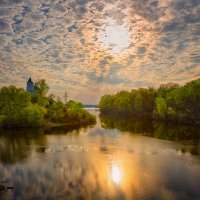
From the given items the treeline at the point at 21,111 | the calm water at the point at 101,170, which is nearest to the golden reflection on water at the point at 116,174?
the calm water at the point at 101,170

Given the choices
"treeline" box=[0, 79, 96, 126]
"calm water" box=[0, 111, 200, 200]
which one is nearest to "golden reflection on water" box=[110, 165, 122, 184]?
"calm water" box=[0, 111, 200, 200]

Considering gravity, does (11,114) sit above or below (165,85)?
below

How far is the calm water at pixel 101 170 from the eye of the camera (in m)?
34.0

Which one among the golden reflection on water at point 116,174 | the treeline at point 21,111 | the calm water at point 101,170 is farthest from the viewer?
the treeline at point 21,111

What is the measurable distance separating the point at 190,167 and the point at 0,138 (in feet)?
186

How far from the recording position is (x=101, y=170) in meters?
44.5

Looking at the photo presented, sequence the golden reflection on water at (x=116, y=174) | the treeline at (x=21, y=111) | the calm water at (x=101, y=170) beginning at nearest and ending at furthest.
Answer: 1. the calm water at (x=101, y=170)
2. the golden reflection on water at (x=116, y=174)
3. the treeline at (x=21, y=111)

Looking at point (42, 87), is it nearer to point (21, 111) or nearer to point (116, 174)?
point (21, 111)

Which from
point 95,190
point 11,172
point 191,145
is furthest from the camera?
point 191,145

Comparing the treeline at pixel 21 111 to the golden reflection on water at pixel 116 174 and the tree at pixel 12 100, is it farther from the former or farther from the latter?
the golden reflection on water at pixel 116 174

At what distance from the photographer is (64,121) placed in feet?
417

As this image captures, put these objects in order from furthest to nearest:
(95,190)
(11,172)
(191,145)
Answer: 1. (191,145)
2. (11,172)
3. (95,190)

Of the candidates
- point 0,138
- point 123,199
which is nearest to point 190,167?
point 123,199

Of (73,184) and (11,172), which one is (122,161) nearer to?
(73,184)
